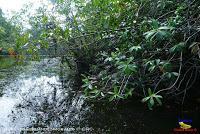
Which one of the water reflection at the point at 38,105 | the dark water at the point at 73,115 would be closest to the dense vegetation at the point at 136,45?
the dark water at the point at 73,115

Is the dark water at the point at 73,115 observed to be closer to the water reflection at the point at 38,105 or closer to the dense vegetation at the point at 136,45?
the water reflection at the point at 38,105

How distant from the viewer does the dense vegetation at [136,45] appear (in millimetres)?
2158

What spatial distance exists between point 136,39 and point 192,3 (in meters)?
0.69

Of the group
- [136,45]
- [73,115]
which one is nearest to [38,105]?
[73,115]

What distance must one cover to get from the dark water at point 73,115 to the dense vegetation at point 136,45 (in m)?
0.20

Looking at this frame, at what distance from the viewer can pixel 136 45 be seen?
278 centimetres

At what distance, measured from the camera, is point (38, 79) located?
17.8ft

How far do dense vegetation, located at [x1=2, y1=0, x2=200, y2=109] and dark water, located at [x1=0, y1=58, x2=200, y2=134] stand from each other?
20cm

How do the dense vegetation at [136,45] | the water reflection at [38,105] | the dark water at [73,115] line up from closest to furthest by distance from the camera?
the dense vegetation at [136,45]
the dark water at [73,115]
the water reflection at [38,105]

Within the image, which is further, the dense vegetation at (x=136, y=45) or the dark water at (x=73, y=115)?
the dark water at (x=73, y=115)

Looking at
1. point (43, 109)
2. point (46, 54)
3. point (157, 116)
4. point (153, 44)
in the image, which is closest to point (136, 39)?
point (153, 44)

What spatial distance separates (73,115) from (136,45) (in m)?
1.17

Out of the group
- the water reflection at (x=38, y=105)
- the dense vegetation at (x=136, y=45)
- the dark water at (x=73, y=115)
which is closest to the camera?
the dense vegetation at (x=136, y=45)

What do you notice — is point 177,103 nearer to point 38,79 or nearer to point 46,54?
point 46,54
